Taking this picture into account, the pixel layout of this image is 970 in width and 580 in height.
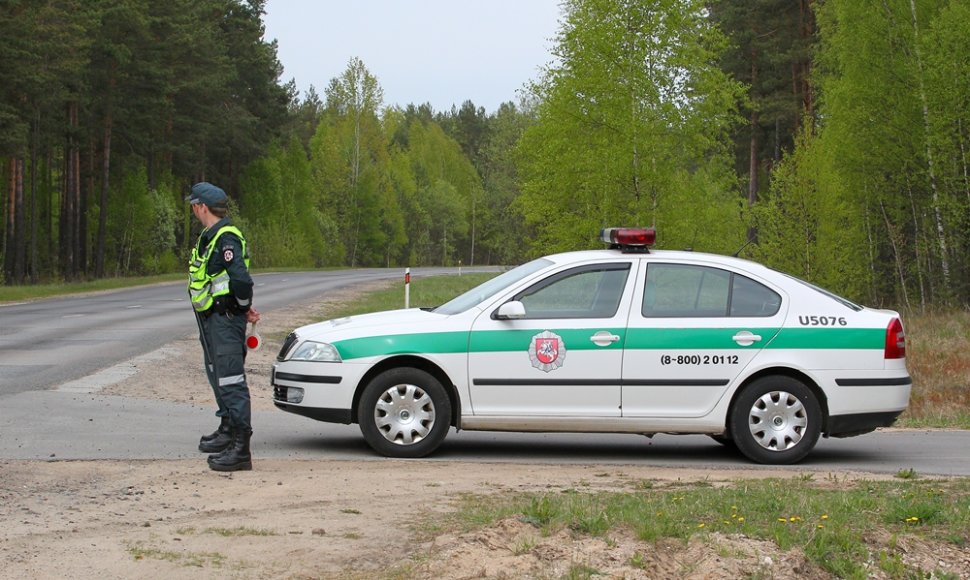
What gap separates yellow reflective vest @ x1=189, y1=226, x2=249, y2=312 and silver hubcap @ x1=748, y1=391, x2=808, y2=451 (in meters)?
4.13

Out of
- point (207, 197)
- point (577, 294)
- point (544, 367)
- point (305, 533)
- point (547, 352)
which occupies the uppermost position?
point (207, 197)

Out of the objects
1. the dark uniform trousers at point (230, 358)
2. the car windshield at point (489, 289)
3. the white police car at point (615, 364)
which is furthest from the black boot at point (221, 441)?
the car windshield at point (489, 289)

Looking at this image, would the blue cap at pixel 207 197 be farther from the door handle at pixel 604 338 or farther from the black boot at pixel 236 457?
the door handle at pixel 604 338

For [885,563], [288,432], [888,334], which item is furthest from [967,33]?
[885,563]

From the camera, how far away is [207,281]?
27.0ft

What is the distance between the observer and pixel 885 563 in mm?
5953

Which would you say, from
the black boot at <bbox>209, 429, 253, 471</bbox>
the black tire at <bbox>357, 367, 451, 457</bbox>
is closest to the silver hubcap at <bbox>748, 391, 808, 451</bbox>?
the black tire at <bbox>357, 367, 451, 457</bbox>

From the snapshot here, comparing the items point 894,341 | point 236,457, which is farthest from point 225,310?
point 894,341

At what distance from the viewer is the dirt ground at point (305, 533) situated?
5.54m

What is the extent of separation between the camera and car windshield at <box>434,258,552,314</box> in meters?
9.45

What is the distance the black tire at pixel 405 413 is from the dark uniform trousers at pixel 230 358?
1150mm

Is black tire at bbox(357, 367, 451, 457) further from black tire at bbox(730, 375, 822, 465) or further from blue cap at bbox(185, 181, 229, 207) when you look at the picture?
black tire at bbox(730, 375, 822, 465)

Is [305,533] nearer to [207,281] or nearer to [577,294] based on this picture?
[207,281]

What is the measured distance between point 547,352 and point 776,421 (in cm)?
190
